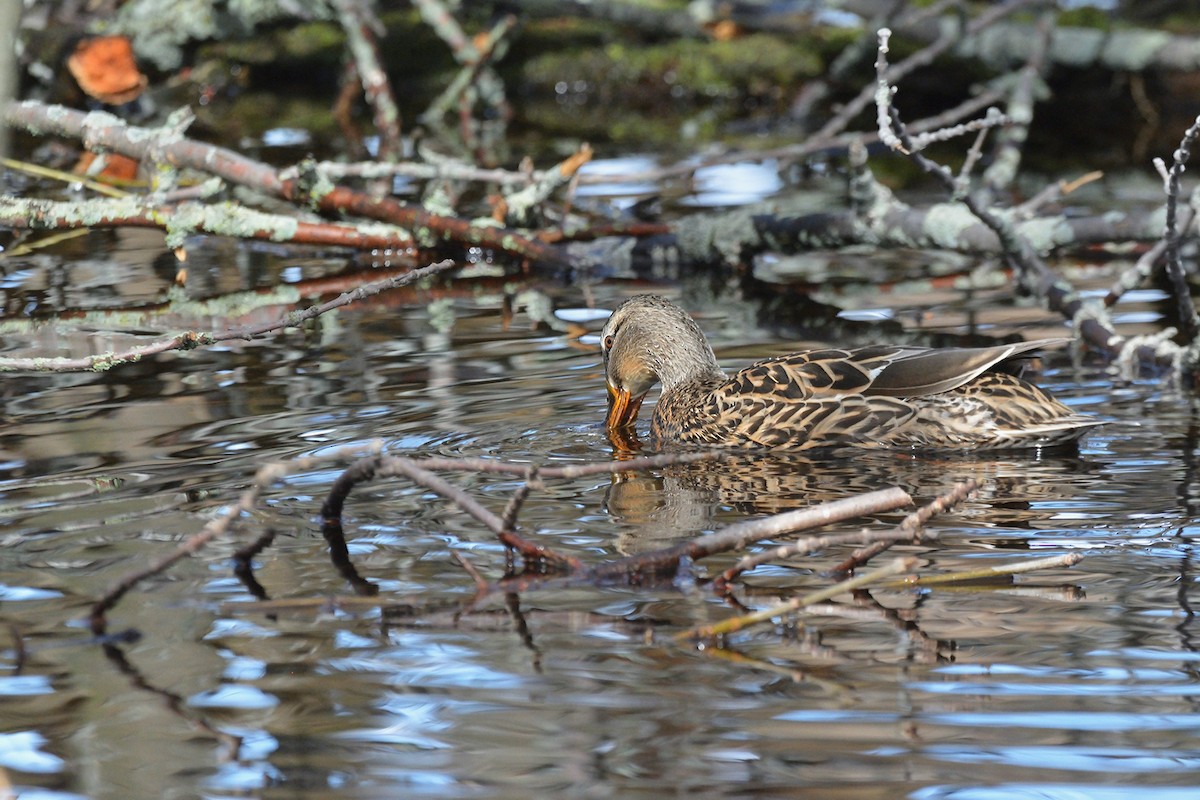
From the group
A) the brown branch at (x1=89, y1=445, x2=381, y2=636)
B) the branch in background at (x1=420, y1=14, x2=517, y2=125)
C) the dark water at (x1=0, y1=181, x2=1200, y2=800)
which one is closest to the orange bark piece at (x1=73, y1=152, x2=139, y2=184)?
the branch in background at (x1=420, y1=14, x2=517, y2=125)

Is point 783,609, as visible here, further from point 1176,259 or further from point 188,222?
point 188,222

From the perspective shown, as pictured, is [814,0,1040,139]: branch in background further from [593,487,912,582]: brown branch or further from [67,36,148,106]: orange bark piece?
[67,36,148,106]: orange bark piece

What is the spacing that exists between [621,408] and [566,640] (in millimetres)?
2589

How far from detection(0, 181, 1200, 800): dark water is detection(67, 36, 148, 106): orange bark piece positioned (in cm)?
891

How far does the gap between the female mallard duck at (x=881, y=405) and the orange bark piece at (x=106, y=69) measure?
9.53 metres

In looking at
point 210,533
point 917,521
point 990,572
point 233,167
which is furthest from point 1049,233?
point 210,533

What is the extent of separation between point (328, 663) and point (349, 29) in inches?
380

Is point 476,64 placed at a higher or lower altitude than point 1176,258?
higher

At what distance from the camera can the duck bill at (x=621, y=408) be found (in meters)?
6.46

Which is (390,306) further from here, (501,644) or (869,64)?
(869,64)

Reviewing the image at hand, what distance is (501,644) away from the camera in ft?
13.2

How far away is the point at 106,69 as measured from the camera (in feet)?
47.7

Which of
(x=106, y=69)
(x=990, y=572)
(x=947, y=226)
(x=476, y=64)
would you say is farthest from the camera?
(x=106, y=69)

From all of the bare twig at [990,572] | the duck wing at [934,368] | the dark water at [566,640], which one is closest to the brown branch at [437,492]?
the dark water at [566,640]
